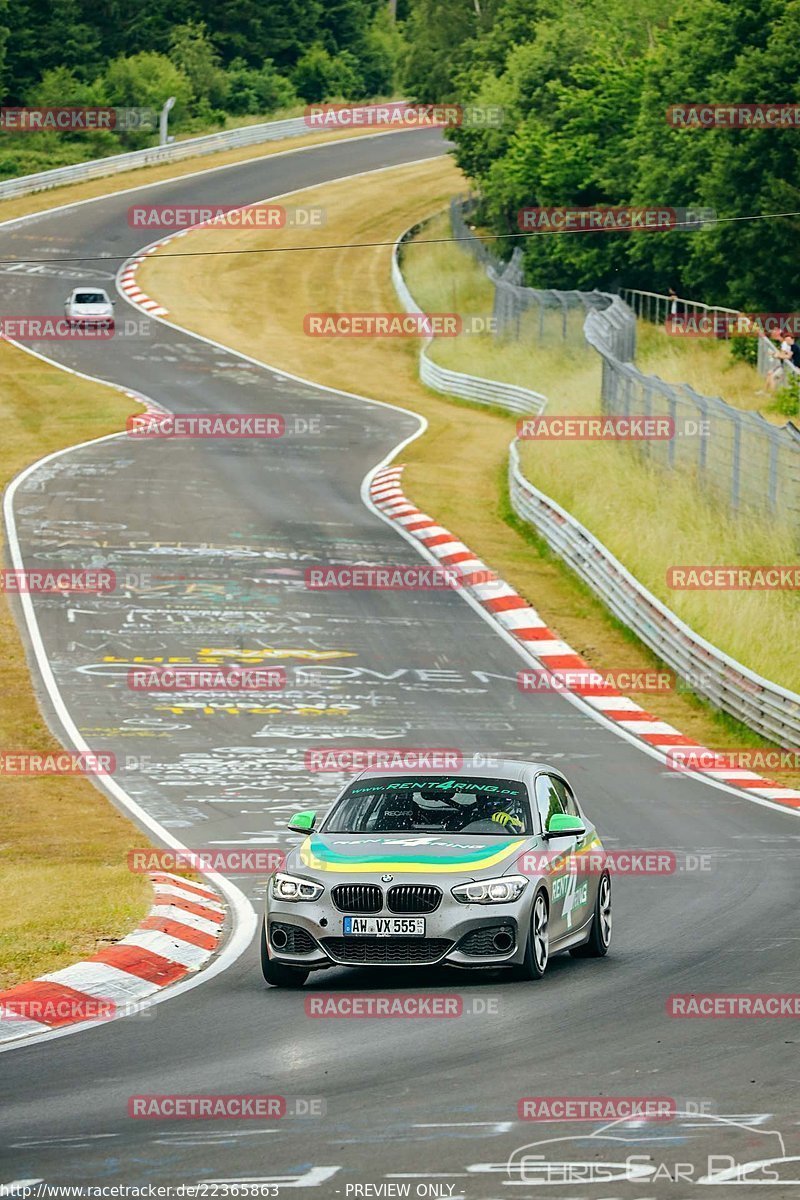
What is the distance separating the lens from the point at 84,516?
3625 cm

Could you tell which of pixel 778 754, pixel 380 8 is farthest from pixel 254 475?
pixel 380 8

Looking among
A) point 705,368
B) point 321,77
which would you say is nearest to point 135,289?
point 705,368

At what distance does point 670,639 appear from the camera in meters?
27.1

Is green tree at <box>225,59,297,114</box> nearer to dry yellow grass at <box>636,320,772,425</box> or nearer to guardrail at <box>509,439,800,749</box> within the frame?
dry yellow grass at <box>636,320,772,425</box>

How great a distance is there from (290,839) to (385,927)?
697cm

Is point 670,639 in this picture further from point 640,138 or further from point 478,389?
point 640,138

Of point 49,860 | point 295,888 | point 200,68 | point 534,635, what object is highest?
point 295,888

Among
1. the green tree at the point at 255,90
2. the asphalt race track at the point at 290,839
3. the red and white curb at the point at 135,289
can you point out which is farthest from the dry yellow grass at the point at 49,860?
the green tree at the point at 255,90

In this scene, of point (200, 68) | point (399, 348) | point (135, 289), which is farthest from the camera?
point (200, 68)

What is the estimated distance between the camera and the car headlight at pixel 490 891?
11547 millimetres

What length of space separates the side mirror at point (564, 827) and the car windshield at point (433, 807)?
0.18 m

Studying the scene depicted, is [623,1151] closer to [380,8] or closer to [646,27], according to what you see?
[646,27]

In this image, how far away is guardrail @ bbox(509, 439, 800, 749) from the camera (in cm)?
2375

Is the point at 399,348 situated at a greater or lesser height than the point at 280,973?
lesser
